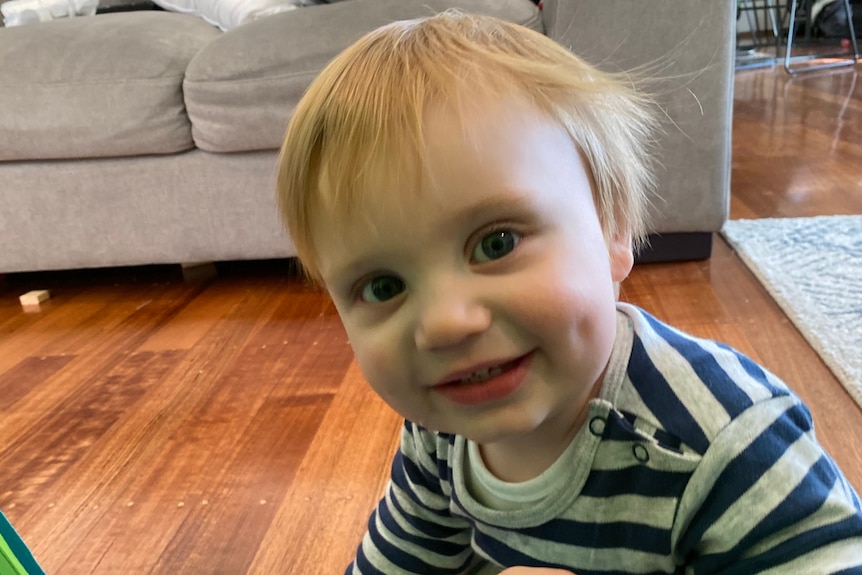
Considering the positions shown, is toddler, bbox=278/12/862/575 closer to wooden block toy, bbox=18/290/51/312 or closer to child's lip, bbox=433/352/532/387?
child's lip, bbox=433/352/532/387

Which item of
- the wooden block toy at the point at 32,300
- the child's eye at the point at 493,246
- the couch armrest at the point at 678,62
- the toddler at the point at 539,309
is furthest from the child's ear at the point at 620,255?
the wooden block toy at the point at 32,300

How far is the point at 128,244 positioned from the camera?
4.71 ft

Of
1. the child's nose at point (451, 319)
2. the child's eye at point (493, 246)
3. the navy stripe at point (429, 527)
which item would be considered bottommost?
the navy stripe at point (429, 527)

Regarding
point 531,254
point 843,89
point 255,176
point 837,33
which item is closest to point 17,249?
point 255,176

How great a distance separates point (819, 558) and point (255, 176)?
3.64ft

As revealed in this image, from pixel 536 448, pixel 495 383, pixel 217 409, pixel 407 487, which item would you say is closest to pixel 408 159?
pixel 495 383

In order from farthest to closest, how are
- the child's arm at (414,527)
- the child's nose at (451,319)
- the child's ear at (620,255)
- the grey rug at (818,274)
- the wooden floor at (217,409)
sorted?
the grey rug at (818,274) → the wooden floor at (217,409) → the child's arm at (414,527) → the child's ear at (620,255) → the child's nose at (451,319)

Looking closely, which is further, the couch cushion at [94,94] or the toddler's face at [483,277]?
the couch cushion at [94,94]

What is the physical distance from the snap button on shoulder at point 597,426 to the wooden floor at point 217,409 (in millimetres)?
345

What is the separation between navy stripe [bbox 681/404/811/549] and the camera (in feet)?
1.46

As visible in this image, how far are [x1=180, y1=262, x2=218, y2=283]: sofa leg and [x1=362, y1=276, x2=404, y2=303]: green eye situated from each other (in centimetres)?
117

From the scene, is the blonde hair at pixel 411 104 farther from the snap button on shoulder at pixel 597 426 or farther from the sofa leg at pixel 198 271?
the sofa leg at pixel 198 271

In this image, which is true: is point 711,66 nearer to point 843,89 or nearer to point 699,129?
point 699,129

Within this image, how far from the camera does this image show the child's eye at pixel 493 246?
16.8 inches
